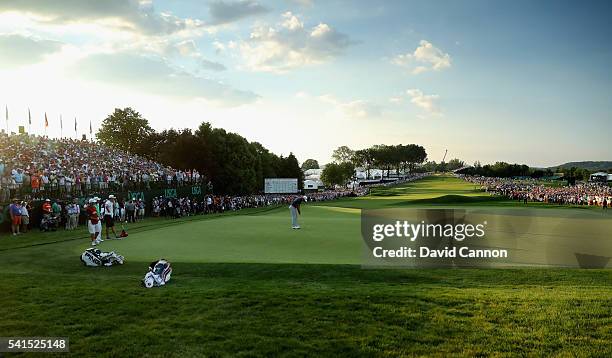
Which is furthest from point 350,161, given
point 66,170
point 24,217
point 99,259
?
point 99,259

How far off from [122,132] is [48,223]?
77122 mm

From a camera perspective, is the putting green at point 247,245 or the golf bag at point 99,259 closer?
the golf bag at point 99,259

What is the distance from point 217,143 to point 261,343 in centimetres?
6819

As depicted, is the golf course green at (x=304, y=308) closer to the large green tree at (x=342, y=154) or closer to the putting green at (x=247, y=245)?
the putting green at (x=247, y=245)

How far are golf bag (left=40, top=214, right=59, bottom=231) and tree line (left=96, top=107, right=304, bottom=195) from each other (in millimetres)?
41985

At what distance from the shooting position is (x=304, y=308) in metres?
10.2

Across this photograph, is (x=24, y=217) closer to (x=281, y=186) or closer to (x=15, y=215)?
(x=15, y=215)

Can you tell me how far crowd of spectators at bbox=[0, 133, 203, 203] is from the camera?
2888 cm

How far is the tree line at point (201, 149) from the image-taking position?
71.3 m

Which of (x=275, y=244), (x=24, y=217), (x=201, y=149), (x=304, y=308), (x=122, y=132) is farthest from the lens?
(x=122, y=132)

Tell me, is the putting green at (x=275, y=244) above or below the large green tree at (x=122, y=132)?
below

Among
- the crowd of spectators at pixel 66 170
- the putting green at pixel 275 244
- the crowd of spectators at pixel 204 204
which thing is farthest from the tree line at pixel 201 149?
the putting green at pixel 275 244

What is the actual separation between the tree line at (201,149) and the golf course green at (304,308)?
55741 millimetres

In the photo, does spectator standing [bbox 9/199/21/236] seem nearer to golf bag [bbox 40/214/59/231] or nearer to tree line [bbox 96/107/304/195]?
golf bag [bbox 40/214/59/231]
